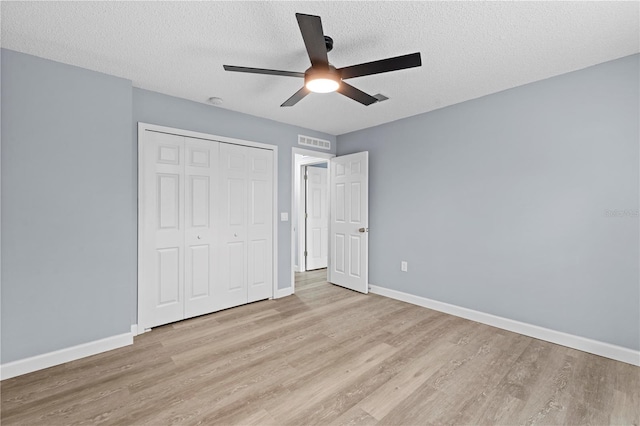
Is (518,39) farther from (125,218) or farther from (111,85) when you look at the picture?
(125,218)

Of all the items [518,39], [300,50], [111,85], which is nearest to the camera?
[518,39]

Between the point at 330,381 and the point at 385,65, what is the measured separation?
2297mm

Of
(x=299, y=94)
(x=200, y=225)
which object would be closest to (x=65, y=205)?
(x=200, y=225)

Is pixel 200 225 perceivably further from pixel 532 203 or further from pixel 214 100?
pixel 532 203

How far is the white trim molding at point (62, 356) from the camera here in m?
2.22

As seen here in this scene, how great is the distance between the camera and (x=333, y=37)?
2092 mm

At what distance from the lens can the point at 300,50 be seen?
2.28m

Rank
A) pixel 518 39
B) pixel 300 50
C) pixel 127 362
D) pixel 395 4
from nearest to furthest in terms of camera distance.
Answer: pixel 395 4 → pixel 518 39 → pixel 300 50 → pixel 127 362

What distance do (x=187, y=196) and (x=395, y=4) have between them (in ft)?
9.07

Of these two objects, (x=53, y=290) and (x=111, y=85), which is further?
(x=111, y=85)

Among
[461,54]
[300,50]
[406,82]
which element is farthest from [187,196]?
[461,54]

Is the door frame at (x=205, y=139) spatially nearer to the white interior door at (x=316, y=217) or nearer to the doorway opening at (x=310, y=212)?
the doorway opening at (x=310, y=212)

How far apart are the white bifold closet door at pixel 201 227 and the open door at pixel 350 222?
1.23 meters

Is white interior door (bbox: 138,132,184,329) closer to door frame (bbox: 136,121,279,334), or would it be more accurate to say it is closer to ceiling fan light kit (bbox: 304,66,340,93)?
door frame (bbox: 136,121,279,334)
